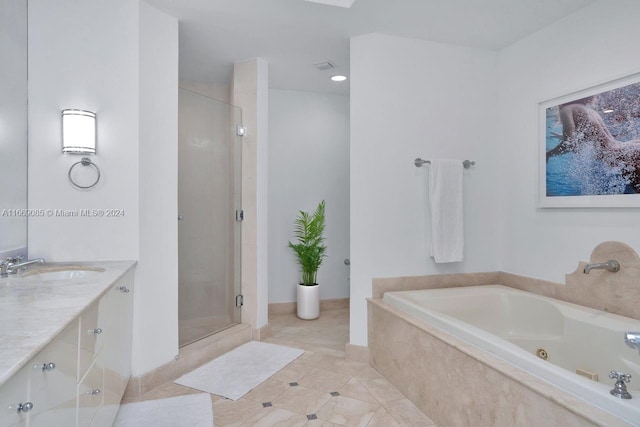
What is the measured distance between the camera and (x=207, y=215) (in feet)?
10.0

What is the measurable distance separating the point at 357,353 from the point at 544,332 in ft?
4.15

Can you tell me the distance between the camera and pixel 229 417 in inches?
82.6

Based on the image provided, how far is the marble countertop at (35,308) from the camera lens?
2.83 feet

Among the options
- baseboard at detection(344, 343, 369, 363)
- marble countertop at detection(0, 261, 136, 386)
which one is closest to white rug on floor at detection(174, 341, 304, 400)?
baseboard at detection(344, 343, 369, 363)

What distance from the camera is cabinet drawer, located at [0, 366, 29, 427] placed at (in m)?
0.77

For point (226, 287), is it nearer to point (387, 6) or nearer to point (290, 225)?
point (290, 225)

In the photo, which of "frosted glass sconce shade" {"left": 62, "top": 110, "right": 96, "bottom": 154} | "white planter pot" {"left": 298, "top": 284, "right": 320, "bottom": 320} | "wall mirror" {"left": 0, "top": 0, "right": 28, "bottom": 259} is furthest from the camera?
"white planter pot" {"left": 298, "top": 284, "right": 320, "bottom": 320}

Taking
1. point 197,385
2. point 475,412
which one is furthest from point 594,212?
point 197,385

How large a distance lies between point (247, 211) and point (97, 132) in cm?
136

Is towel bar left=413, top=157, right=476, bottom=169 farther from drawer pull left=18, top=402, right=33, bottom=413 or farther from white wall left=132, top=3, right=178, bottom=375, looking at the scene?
drawer pull left=18, top=402, right=33, bottom=413

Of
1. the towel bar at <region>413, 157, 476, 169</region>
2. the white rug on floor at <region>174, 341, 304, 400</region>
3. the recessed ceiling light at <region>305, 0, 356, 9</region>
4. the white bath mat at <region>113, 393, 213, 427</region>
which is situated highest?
the recessed ceiling light at <region>305, 0, 356, 9</region>

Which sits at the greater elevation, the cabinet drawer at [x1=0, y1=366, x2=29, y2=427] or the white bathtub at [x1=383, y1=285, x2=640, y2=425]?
the cabinet drawer at [x1=0, y1=366, x2=29, y2=427]

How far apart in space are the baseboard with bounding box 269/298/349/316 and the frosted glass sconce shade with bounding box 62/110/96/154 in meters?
2.51

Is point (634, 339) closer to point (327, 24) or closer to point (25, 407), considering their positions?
point (25, 407)
